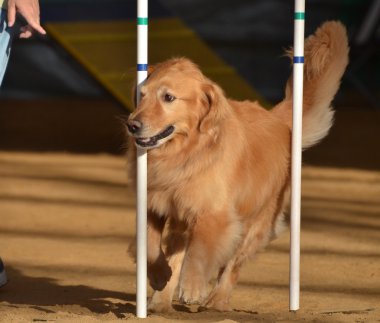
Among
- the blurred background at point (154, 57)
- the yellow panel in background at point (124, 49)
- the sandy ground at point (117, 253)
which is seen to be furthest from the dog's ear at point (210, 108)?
the yellow panel in background at point (124, 49)

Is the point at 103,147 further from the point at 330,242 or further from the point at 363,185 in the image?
the point at 330,242

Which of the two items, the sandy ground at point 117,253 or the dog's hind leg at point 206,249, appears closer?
the dog's hind leg at point 206,249

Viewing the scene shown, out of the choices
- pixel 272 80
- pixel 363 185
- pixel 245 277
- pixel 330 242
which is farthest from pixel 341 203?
pixel 272 80

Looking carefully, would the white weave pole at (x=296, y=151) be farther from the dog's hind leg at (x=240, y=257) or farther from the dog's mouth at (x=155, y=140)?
the dog's mouth at (x=155, y=140)

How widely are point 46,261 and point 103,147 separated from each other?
18.2 feet

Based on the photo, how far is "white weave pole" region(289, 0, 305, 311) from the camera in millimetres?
4930

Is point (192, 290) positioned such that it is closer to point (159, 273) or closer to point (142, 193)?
point (159, 273)

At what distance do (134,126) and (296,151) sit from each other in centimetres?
89

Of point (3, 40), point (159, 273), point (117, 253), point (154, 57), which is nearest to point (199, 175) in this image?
point (159, 273)

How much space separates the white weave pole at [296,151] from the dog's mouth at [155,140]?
2.11ft

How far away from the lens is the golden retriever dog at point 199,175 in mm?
4820

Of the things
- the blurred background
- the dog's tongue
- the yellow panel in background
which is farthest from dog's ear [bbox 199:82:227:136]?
the yellow panel in background

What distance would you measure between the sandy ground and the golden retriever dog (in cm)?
25

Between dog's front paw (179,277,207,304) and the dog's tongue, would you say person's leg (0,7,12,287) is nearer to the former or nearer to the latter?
the dog's tongue
